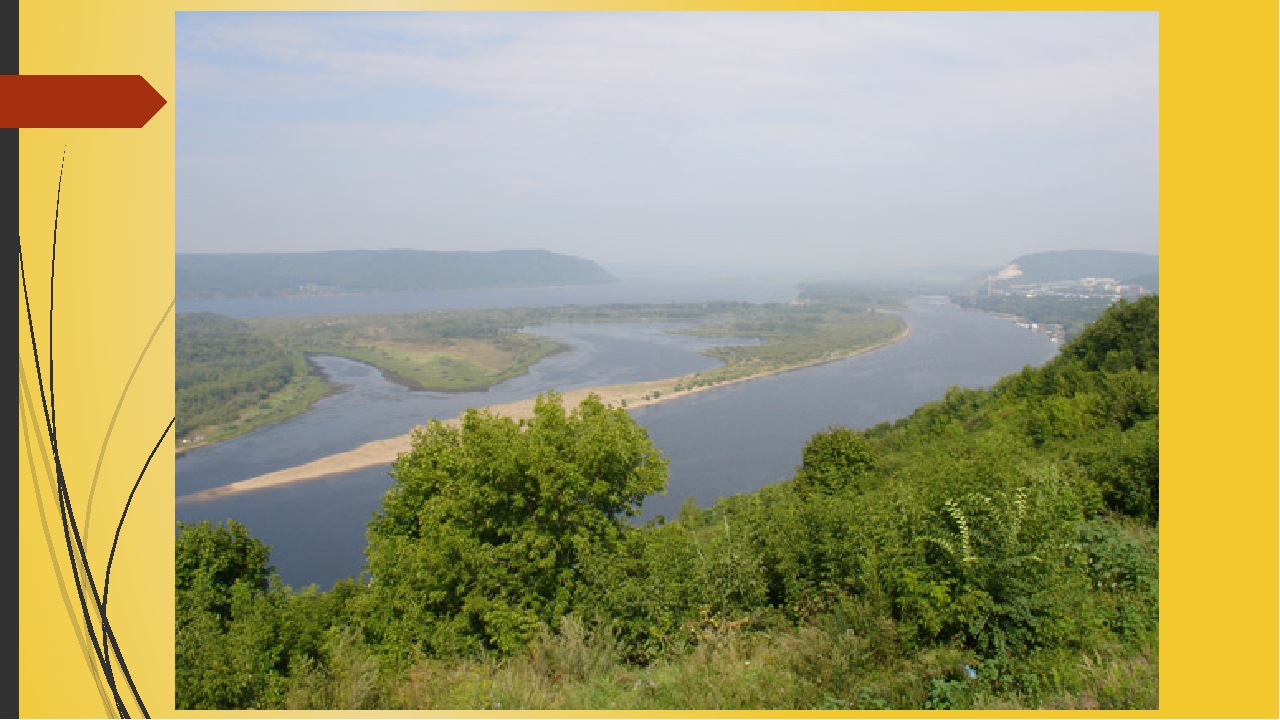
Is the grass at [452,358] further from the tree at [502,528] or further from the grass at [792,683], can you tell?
the grass at [792,683]

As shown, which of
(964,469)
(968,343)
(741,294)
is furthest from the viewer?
(741,294)

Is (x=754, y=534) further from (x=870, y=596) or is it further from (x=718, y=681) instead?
(x=718, y=681)

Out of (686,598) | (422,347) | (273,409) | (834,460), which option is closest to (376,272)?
(422,347)

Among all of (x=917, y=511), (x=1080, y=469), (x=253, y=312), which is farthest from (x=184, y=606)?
(x=253, y=312)

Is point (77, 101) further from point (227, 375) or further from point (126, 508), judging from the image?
point (227, 375)

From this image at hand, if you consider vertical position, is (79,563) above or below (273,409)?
above

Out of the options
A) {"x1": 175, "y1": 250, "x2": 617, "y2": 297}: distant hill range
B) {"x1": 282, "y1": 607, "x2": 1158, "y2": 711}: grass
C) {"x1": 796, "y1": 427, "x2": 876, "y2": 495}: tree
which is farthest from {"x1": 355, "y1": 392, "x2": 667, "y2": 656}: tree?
{"x1": 175, "y1": 250, "x2": 617, "y2": 297}: distant hill range

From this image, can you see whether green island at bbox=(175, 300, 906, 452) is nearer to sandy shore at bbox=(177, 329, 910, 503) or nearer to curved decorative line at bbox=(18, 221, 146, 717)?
sandy shore at bbox=(177, 329, 910, 503)
